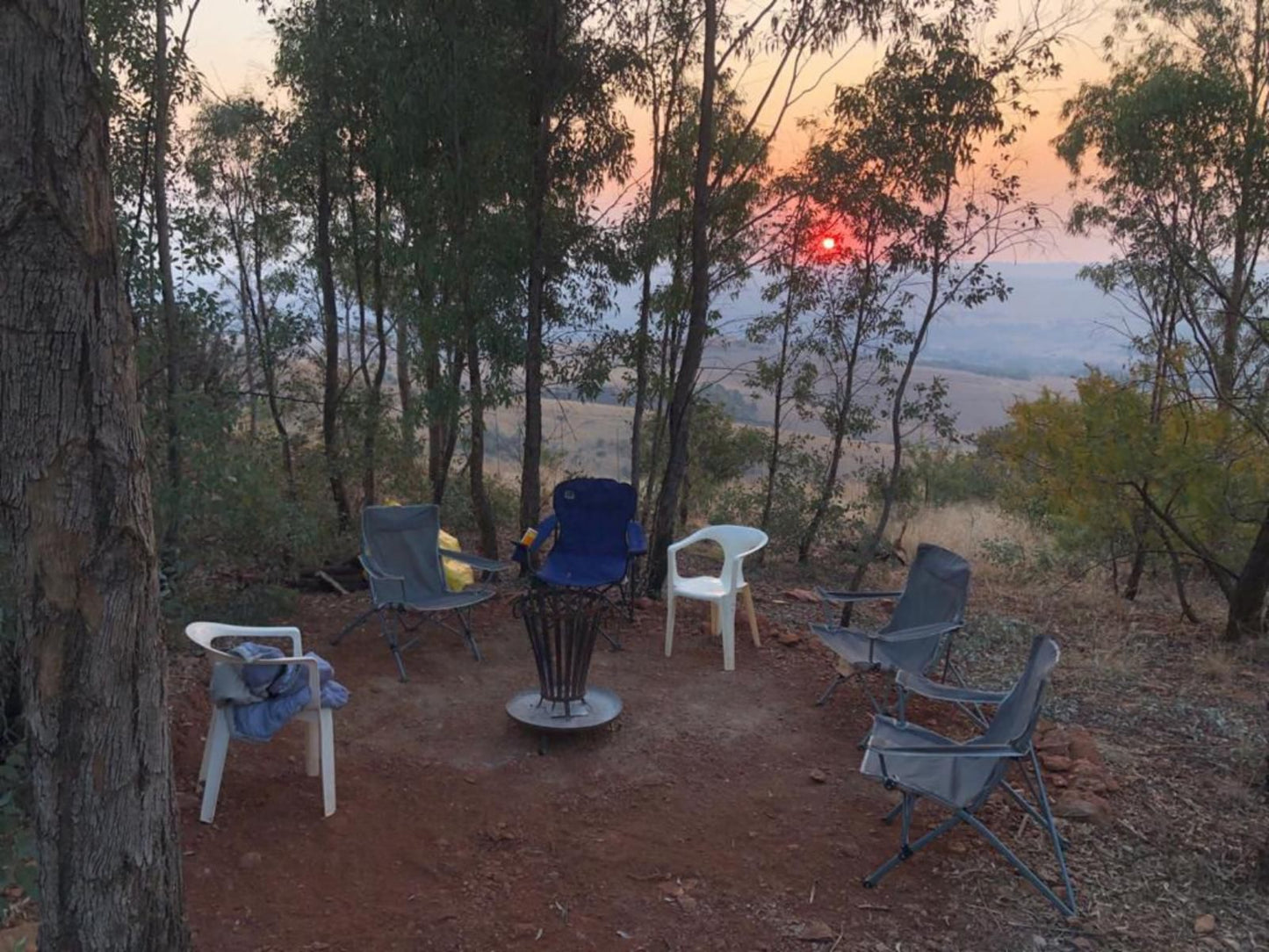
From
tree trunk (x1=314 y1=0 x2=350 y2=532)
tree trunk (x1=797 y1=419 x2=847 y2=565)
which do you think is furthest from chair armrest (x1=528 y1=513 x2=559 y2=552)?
tree trunk (x1=797 y1=419 x2=847 y2=565)

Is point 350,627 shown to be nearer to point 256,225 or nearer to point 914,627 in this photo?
point 914,627

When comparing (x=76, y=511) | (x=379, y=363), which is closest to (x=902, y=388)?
(x=379, y=363)

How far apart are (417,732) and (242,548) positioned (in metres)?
1.81

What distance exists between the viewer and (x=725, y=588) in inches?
175

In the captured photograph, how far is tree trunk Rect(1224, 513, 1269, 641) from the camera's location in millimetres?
5156

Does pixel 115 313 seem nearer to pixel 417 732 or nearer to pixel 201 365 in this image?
pixel 417 732

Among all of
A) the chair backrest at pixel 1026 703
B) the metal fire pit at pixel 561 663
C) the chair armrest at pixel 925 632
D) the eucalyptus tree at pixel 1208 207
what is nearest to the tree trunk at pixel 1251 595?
the eucalyptus tree at pixel 1208 207

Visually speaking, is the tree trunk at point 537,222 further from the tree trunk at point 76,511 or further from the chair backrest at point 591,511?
the tree trunk at point 76,511

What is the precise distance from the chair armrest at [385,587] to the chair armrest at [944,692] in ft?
7.68

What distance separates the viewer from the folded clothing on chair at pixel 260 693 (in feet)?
8.96

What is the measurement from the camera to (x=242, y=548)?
15.3 ft

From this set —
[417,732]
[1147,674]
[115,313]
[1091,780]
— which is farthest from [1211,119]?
[115,313]

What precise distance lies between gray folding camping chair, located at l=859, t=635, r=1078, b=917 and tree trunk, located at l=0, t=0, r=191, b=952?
1.92 metres

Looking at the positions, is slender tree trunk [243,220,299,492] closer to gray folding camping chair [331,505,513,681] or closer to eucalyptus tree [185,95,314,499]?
eucalyptus tree [185,95,314,499]
